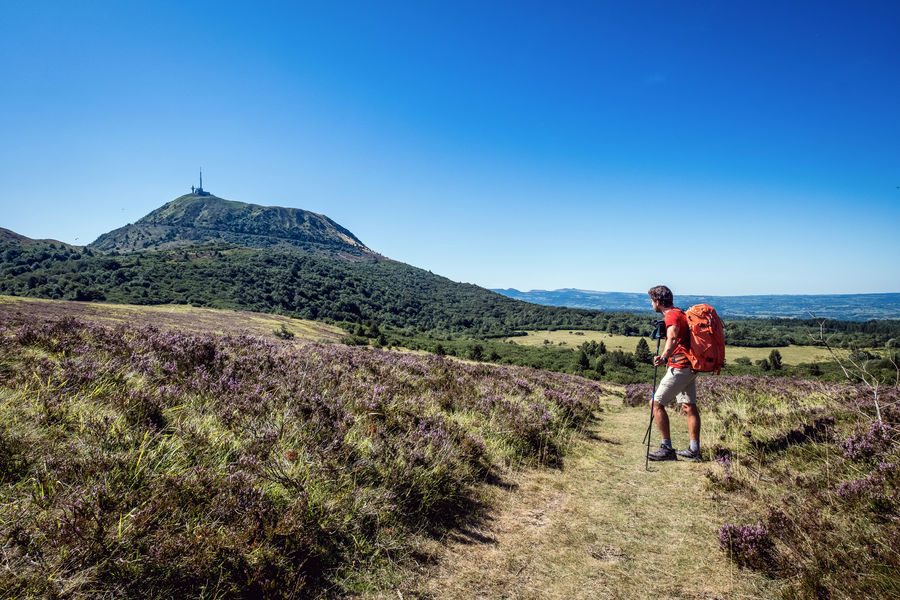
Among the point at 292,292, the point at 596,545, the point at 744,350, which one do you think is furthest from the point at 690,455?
the point at 292,292

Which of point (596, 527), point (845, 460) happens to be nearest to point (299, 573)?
point (596, 527)

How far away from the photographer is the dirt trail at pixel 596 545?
11.2 feet

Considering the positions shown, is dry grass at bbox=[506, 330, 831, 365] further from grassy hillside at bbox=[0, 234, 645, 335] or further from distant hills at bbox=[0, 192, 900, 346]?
grassy hillside at bbox=[0, 234, 645, 335]

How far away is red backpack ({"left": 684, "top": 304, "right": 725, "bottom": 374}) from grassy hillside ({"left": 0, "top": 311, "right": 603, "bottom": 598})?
301 centimetres

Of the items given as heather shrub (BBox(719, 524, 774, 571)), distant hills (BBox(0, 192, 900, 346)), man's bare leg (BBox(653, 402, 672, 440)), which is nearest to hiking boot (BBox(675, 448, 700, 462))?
man's bare leg (BBox(653, 402, 672, 440))

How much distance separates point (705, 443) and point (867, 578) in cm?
523

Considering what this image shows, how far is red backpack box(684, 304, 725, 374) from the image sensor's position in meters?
6.74

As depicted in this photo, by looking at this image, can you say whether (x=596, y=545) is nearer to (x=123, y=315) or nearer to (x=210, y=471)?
(x=210, y=471)

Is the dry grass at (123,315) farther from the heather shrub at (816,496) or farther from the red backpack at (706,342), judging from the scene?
the heather shrub at (816,496)

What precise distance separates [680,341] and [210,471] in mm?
7265

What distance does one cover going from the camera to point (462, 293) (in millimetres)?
194125

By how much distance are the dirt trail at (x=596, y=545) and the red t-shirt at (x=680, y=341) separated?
1754mm

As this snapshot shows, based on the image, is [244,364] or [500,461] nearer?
[500,461]

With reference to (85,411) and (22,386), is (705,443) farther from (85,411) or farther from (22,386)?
(22,386)
